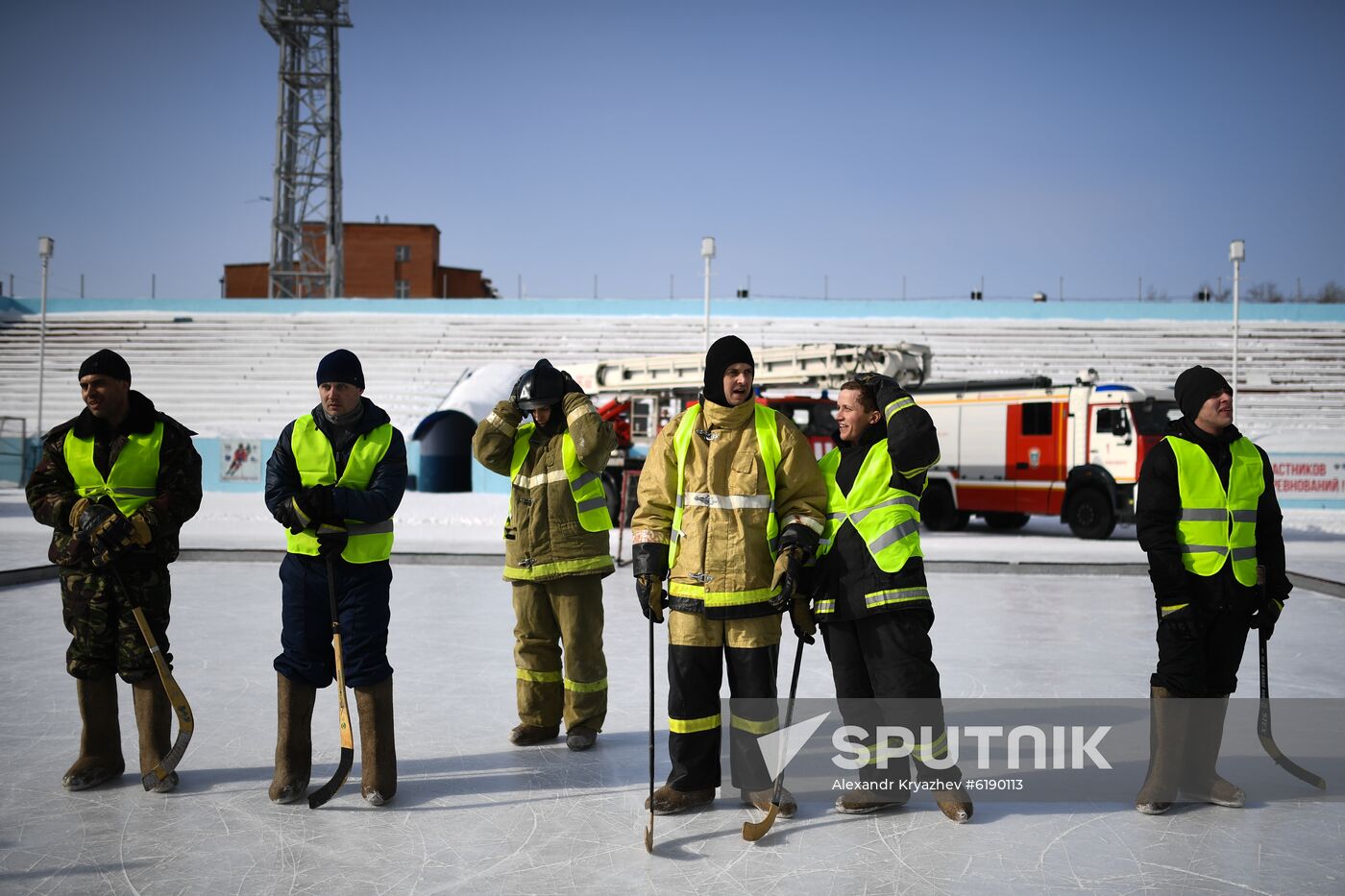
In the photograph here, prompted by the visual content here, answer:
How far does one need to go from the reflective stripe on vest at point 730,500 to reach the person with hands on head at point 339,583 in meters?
1.12

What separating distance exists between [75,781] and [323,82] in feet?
154

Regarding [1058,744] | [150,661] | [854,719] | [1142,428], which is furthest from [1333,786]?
[1142,428]

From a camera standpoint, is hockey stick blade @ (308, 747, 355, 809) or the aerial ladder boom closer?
hockey stick blade @ (308, 747, 355, 809)

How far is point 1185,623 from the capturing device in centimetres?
424

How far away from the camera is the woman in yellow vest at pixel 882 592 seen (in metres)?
4.17

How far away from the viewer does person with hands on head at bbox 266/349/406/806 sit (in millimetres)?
4406

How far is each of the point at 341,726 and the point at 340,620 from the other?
16.8 inches

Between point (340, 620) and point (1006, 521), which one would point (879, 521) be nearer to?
point (340, 620)

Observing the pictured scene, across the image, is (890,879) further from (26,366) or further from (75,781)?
(26,366)

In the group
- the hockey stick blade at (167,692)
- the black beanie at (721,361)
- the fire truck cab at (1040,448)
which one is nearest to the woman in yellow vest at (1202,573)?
the black beanie at (721,361)

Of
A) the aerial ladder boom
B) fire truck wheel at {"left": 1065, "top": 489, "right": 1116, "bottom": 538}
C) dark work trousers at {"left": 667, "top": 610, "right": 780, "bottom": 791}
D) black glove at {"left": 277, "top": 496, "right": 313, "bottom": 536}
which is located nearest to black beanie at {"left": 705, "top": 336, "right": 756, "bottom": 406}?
dark work trousers at {"left": 667, "top": 610, "right": 780, "bottom": 791}

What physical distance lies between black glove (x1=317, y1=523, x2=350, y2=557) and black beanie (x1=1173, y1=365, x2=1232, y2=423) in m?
3.35

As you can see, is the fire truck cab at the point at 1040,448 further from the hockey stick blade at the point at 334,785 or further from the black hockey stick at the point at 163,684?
the black hockey stick at the point at 163,684

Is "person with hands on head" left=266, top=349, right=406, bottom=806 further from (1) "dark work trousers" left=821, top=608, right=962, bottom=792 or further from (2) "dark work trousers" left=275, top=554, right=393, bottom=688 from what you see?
(1) "dark work trousers" left=821, top=608, right=962, bottom=792
